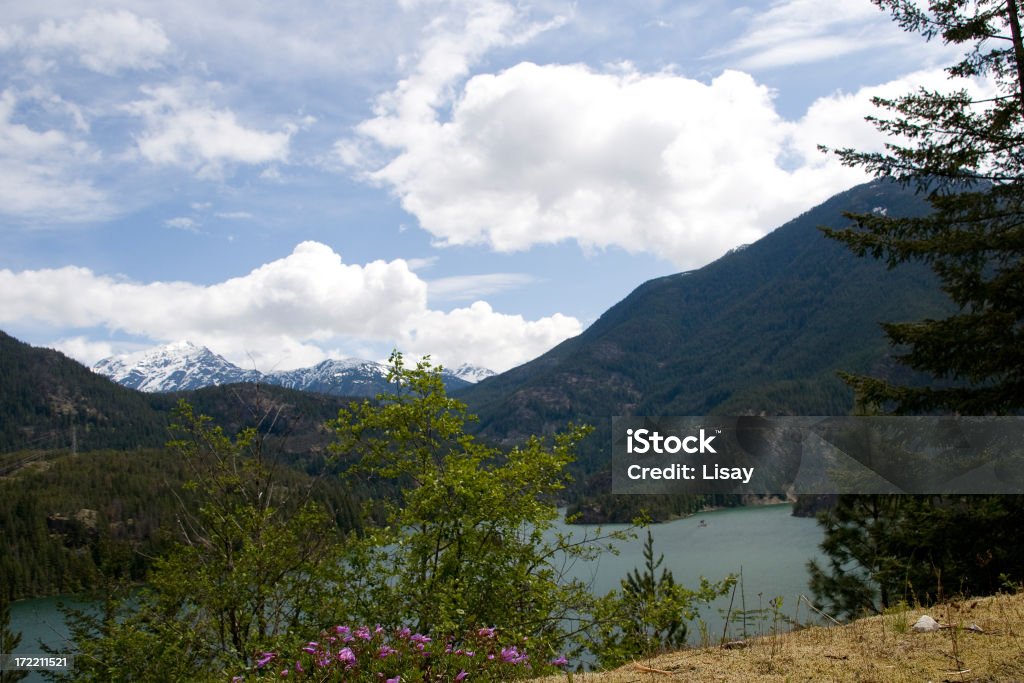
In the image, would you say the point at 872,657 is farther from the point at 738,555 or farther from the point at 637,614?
the point at 738,555

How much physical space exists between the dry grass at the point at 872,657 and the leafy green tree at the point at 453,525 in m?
2.20

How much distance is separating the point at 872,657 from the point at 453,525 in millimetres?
4662

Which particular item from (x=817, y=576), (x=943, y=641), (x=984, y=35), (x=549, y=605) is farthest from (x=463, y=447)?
(x=817, y=576)

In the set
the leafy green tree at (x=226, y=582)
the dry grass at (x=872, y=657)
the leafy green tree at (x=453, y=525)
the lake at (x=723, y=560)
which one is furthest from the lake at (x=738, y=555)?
the dry grass at (x=872, y=657)

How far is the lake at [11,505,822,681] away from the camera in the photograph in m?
50.5

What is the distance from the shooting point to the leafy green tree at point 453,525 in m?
7.84

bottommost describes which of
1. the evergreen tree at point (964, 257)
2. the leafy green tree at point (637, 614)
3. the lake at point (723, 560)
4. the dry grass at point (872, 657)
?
the lake at point (723, 560)

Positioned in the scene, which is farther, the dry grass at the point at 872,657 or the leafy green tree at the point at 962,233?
Result: the leafy green tree at the point at 962,233

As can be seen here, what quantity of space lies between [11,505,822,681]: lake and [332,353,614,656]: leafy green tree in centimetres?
2314

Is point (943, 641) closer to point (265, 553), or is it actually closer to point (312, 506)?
point (265, 553)

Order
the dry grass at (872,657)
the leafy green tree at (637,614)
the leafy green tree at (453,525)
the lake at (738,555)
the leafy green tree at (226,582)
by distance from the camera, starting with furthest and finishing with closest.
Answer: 1. the lake at (738,555)
2. the leafy green tree at (226,582)
3. the leafy green tree at (637,614)
4. the leafy green tree at (453,525)
5. the dry grass at (872,657)

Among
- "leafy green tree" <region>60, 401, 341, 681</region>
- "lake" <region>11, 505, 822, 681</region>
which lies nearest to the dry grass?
"leafy green tree" <region>60, 401, 341, 681</region>

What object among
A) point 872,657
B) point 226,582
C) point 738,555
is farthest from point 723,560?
point 872,657

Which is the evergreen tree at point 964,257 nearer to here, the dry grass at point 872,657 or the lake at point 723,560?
the dry grass at point 872,657
